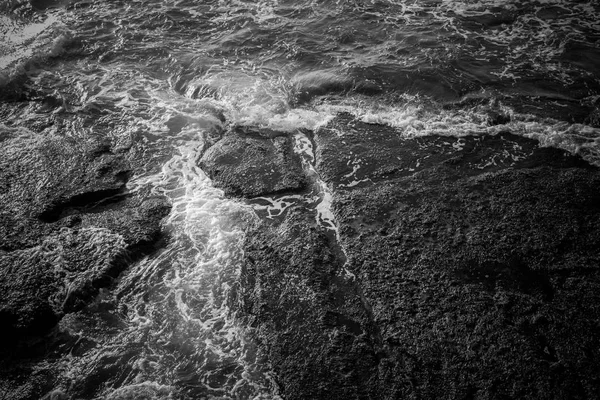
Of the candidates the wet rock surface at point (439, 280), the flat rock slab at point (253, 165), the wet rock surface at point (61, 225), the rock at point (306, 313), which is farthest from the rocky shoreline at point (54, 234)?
the wet rock surface at point (439, 280)

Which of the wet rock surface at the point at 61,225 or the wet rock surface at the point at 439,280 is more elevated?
the wet rock surface at the point at 61,225

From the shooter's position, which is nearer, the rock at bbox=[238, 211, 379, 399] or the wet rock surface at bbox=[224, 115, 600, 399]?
the wet rock surface at bbox=[224, 115, 600, 399]

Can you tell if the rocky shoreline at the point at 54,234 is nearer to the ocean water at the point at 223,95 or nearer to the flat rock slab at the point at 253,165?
the ocean water at the point at 223,95

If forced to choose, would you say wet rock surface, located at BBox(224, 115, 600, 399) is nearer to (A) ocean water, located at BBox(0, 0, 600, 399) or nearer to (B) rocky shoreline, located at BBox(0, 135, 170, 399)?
(A) ocean water, located at BBox(0, 0, 600, 399)

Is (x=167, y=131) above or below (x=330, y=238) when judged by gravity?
above

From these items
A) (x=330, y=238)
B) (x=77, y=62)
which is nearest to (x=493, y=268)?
(x=330, y=238)

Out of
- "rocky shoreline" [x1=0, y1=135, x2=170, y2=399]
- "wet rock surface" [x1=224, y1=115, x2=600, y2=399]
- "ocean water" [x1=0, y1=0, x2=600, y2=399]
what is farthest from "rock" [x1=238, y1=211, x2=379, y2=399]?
"rocky shoreline" [x1=0, y1=135, x2=170, y2=399]

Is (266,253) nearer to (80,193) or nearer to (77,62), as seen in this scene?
(80,193)
